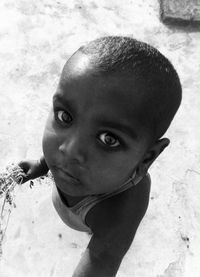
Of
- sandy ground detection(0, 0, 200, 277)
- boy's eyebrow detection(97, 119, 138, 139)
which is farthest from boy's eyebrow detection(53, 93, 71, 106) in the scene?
sandy ground detection(0, 0, 200, 277)

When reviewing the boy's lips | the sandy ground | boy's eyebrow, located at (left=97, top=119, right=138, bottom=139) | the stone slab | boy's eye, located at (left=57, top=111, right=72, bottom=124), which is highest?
boy's eyebrow, located at (left=97, top=119, right=138, bottom=139)

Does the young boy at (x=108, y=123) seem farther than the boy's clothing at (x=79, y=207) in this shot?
No

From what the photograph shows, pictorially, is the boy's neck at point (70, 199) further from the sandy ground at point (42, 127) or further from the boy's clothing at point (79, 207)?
the sandy ground at point (42, 127)

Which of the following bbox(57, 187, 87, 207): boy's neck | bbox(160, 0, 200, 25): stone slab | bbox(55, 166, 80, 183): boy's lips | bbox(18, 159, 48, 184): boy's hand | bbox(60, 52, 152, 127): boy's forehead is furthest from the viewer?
bbox(160, 0, 200, 25): stone slab

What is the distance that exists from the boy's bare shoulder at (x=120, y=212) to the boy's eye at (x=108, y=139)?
29cm

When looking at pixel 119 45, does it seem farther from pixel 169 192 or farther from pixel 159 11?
pixel 159 11

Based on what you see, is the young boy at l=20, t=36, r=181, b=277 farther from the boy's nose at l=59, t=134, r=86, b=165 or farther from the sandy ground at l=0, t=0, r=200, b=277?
the sandy ground at l=0, t=0, r=200, b=277

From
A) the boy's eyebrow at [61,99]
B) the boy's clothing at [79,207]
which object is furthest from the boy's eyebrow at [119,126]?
the boy's clothing at [79,207]

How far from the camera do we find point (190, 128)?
2230mm

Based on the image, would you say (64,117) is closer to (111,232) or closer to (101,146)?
(101,146)

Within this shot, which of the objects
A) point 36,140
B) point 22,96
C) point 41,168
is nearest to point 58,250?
point 41,168

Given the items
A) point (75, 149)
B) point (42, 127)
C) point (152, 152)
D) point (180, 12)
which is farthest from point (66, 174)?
point (180, 12)

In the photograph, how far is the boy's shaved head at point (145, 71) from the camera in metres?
0.96

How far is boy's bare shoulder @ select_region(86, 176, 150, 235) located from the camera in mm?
1189
